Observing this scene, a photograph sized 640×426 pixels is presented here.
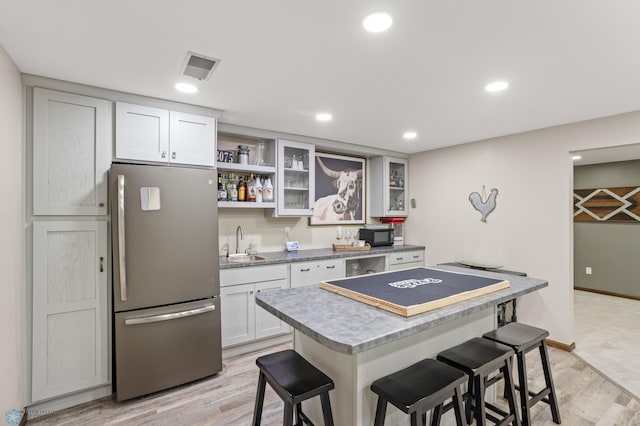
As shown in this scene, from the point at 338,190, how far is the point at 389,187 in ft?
2.63

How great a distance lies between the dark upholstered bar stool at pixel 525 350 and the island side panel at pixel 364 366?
31 centimetres

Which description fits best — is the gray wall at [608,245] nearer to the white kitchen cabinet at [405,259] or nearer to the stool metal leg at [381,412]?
the white kitchen cabinet at [405,259]

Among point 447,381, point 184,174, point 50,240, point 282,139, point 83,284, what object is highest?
point 282,139

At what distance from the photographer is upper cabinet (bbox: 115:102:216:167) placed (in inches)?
96.4

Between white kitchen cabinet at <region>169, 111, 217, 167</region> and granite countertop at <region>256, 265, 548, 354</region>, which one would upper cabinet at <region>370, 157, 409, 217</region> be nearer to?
white kitchen cabinet at <region>169, 111, 217, 167</region>

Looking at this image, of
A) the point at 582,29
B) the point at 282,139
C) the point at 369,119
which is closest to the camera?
the point at 582,29

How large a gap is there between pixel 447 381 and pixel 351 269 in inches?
115

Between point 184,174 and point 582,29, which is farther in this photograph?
point 184,174

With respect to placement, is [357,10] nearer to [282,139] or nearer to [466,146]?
[282,139]

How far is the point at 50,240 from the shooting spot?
2.19 meters

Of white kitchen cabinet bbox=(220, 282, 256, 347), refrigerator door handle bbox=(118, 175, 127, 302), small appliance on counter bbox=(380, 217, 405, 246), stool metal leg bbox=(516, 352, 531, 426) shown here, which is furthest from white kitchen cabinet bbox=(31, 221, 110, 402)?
small appliance on counter bbox=(380, 217, 405, 246)

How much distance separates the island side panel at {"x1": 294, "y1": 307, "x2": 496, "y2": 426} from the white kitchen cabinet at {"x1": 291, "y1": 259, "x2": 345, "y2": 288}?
1.45 metres

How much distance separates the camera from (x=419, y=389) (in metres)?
1.38

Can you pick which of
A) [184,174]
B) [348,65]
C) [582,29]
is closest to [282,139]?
[184,174]
